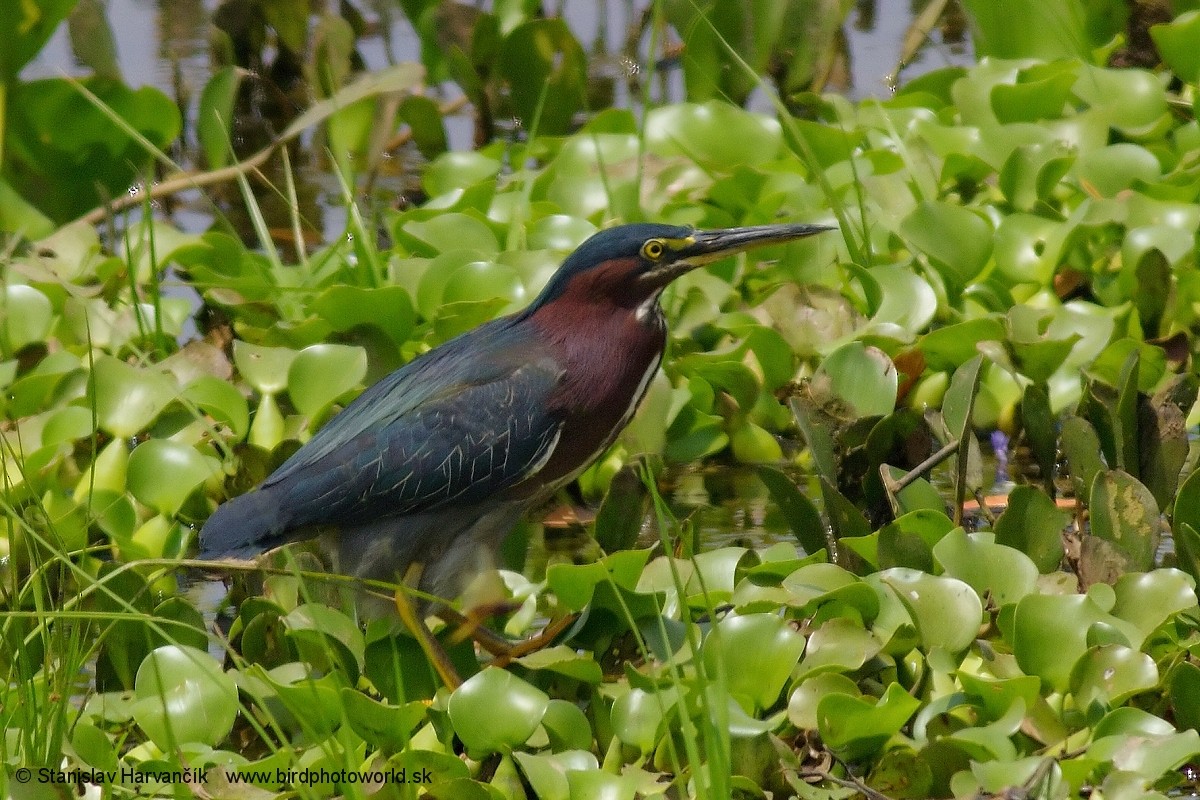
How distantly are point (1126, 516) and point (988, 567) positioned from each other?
0.35 meters

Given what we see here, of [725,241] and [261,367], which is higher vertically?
[725,241]

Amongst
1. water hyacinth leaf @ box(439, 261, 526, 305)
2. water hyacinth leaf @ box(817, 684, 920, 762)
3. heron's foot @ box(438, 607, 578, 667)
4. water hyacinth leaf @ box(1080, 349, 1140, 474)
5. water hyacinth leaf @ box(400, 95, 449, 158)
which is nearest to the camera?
water hyacinth leaf @ box(817, 684, 920, 762)

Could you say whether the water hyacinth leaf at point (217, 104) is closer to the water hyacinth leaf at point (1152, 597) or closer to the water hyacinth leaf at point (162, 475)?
the water hyacinth leaf at point (162, 475)

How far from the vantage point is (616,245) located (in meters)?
3.71

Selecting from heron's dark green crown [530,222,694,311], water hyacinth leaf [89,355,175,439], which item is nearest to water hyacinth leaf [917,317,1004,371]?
heron's dark green crown [530,222,694,311]

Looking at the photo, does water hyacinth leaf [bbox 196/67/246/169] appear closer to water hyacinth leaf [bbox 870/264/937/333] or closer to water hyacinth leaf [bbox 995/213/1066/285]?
water hyacinth leaf [bbox 870/264/937/333]

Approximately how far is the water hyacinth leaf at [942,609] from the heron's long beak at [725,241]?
1.05m

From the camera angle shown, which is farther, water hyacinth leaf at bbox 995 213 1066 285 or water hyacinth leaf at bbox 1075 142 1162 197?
water hyacinth leaf at bbox 1075 142 1162 197

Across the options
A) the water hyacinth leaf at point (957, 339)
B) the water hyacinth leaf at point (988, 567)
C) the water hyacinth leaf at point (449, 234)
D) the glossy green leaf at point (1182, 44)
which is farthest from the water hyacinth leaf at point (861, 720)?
the glossy green leaf at point (1182, 44)

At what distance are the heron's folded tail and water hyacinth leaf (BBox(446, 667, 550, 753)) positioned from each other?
824 mm

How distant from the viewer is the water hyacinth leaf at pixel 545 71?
604cm

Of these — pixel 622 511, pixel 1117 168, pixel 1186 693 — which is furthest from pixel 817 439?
pixel 1117 168

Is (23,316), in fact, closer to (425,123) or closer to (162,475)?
(162,475)

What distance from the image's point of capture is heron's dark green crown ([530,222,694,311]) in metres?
3.71
